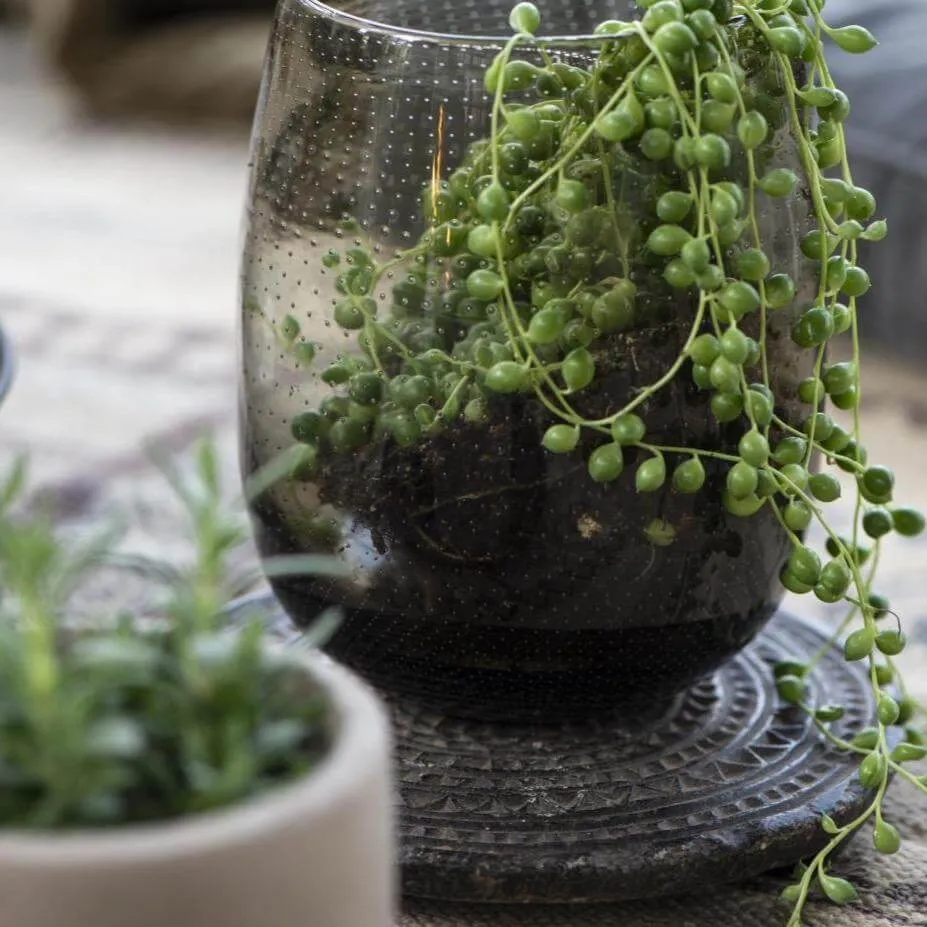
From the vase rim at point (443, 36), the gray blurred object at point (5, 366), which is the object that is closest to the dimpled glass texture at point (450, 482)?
the vase rim at point (443, 36)

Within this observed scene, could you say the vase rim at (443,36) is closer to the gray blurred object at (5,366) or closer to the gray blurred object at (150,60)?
the gray blurred object at (5,366)

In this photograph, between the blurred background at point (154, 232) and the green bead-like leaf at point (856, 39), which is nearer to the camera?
the green bead-like leaf at point (856, 39)

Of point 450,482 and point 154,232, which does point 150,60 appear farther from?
point 450,482

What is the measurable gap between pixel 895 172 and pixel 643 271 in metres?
0.86

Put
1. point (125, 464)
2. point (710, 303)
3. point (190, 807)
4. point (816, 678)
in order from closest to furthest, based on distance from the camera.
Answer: point (190, 807), point (710, 303), point (816, 678), point (125, 464)

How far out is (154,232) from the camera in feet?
6.13

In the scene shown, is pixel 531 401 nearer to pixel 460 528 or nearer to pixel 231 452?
pixel 460 528

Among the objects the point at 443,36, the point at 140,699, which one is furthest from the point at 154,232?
the point at 140,699

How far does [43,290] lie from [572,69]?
116cm

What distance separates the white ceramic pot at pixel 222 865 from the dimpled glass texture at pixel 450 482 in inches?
9.5

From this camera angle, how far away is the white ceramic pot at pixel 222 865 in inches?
11.9

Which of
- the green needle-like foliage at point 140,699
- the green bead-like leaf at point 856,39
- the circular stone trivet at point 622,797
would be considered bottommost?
the circular stone trivet at point 622,797

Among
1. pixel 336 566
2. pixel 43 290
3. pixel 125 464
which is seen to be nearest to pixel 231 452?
pixel 125 464

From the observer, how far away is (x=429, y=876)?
545mm
